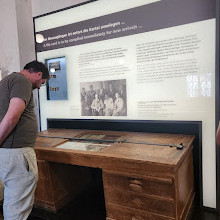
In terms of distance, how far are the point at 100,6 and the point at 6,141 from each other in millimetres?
1853

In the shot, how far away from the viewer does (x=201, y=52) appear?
2139 mm

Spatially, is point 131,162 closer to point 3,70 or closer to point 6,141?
point 6,141

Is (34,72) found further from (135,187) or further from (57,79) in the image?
(135,187)

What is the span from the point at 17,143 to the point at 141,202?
3.58ft

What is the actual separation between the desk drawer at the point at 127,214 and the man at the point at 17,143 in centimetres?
70

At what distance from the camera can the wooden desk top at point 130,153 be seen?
1641mm

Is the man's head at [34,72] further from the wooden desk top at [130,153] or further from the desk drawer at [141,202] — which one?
the desk drawer at [141,202]

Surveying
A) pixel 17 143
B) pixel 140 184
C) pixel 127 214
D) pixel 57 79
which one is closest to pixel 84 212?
pixel 127 214

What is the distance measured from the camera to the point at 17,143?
1.72 m

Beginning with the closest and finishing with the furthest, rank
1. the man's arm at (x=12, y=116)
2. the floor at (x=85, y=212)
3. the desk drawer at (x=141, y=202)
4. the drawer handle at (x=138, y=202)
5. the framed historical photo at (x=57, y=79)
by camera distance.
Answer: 1. the man's arm at (x=12, y=116)
2. the desk drawer at (x=141, y=202)
3. the drawer handle at (x=138, y=202)
4. the floor at (x=85, y=212)
5. the framed historical photo at (x=57, y=79)


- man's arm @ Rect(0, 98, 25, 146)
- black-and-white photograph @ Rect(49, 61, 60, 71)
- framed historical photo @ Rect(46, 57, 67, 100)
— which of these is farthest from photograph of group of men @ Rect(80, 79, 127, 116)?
man's arm @ Rect(0, 98, 25, 146)

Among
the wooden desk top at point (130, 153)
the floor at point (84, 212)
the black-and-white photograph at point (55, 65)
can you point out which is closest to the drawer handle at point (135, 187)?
the wooden desk top at point (130, 153)

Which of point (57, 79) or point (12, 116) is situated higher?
point (57, 79)

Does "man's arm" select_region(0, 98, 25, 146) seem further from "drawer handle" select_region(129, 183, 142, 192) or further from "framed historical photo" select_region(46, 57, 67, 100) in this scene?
"framed historical photo" select_region(46, 57, 67, 100)
